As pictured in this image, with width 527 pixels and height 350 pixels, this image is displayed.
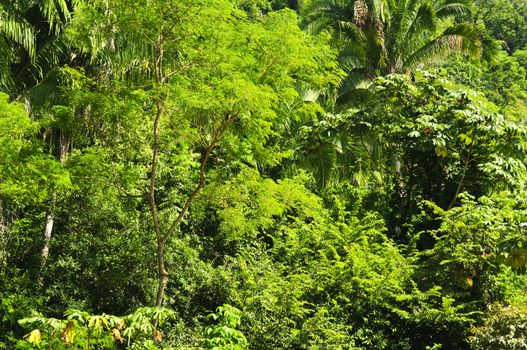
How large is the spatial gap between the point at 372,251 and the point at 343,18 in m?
8.90

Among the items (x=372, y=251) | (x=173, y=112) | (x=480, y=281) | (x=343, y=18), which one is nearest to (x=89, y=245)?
(x=173, y=112)

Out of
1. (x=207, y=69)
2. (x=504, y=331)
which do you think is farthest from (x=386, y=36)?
(x=504, y=331)

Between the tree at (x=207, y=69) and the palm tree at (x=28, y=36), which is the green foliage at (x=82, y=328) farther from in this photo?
the palm tree at (x=28, y=36)

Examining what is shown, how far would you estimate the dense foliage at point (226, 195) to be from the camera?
365 inches

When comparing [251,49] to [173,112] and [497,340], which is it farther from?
[497,340]

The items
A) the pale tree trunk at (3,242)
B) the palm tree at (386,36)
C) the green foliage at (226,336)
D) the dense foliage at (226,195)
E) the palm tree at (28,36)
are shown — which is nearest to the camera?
the green foliage at (226,336)

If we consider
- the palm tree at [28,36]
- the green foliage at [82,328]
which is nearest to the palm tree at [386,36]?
the palm tree at [28,36]

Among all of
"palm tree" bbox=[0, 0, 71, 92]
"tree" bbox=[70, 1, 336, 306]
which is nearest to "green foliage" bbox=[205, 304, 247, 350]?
"tree" bbox=[70, 1, 336, 306]

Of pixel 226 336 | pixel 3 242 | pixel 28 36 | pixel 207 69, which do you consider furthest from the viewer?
pixel 28 36

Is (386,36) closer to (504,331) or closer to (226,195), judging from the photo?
(226,195)

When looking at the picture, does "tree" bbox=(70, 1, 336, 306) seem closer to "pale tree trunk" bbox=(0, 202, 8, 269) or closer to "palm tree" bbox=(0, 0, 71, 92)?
"palm tree" bbox=(0, 0, 71, 92)

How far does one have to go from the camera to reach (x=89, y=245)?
38.3ft

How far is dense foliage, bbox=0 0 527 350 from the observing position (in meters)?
9.27

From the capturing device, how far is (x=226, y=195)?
32.9 feet
